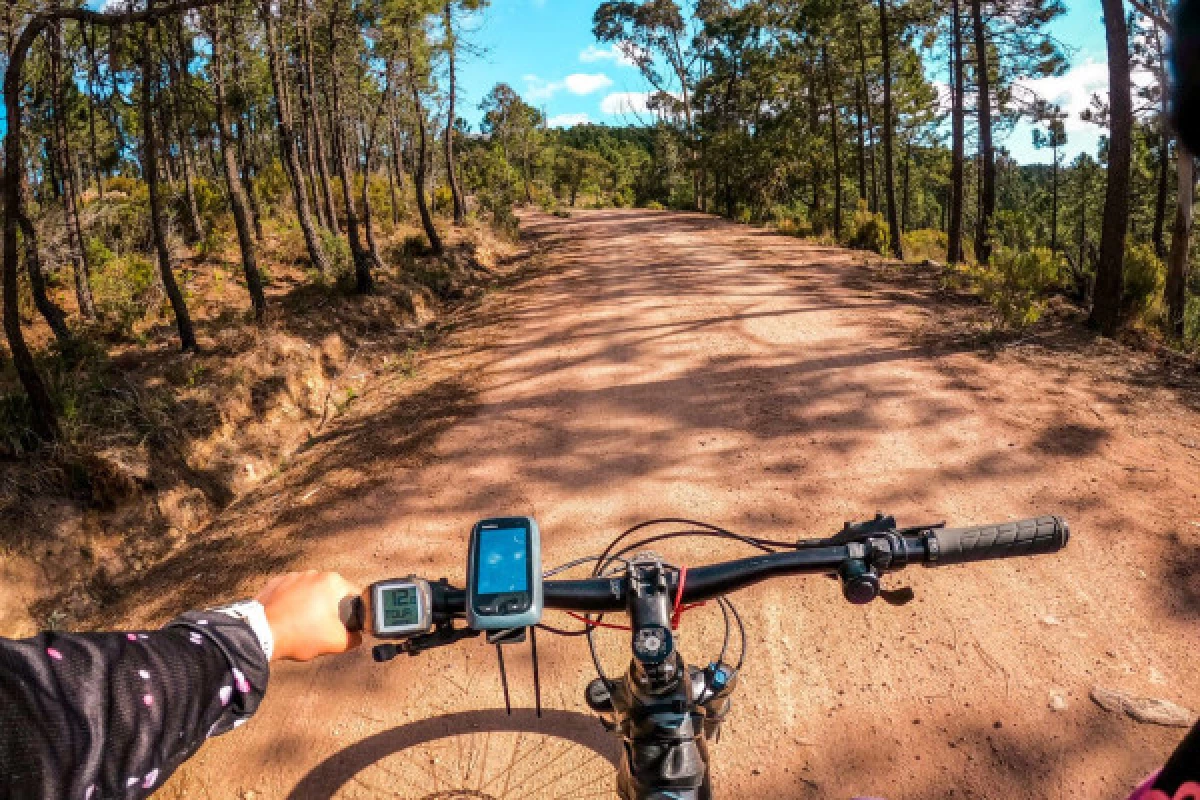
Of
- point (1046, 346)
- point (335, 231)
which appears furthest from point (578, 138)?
point (1046, 346)

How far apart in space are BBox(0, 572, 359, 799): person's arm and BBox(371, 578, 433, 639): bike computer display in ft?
0.36

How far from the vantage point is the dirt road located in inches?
107

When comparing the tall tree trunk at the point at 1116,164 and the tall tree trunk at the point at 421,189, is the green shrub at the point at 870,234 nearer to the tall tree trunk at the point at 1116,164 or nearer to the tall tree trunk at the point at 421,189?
the tall tree trunk at the point at 1116,164

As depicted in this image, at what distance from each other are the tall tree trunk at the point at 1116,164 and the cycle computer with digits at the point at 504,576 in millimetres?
8623

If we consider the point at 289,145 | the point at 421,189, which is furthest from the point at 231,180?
the point at 421,189

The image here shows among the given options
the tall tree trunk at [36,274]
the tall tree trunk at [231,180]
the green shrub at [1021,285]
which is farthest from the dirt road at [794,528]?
the tall tree trunk at [36,274]

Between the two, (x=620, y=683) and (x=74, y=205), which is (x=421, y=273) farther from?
(x=620, y=683)

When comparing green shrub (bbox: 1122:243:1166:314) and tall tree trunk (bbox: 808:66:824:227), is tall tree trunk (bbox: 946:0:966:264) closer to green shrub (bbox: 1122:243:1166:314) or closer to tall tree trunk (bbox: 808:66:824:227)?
green shrub (bbox: 1122:243:1166:314)

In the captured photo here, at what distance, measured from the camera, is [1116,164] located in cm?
793

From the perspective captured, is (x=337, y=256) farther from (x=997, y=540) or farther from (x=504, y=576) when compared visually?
(x=997, y=540)

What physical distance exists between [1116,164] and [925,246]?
9.61m

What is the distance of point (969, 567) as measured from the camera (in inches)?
146

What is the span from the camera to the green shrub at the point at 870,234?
663 inches

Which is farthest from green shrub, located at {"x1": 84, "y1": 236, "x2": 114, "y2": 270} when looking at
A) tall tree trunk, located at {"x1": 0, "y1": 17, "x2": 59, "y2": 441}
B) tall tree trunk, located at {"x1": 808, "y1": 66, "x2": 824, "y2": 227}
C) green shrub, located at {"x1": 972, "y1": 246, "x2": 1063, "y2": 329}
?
tall tree trunk, located at {"x1": 808, "y1": 66, "x2": 824, "y2": 227}
